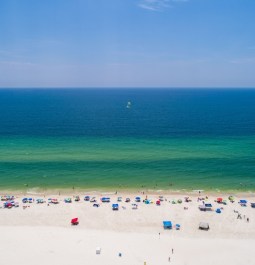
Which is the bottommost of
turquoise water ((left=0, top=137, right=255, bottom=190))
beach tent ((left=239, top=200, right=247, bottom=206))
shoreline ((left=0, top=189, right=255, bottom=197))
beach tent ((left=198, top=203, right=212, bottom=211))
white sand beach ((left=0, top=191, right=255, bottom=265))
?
white sand beach ((left=0, top=191, right=255, bottom=265))

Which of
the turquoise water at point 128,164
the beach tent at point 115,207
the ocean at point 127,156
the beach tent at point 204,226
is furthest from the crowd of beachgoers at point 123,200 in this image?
the beach tent at point 204,226

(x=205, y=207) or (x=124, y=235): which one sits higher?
(x=205, y=207)

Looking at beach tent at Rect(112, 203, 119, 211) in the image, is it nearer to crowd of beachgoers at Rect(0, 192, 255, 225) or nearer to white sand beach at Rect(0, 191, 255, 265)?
crowd of beachgoers at Rect(0, 192, 255, 225)

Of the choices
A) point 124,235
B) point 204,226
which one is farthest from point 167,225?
point 124,235

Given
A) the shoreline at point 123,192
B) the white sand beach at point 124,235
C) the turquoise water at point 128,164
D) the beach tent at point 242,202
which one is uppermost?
the turquoise water at point 128,164

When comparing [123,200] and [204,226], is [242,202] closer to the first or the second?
[204,226]

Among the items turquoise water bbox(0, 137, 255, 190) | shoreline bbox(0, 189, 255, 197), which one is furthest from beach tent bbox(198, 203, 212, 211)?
turquoise water bbox(0, 137, 255, 190)

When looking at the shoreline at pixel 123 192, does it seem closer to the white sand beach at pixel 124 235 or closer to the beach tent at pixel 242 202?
the white sand beach at pixel 124 235

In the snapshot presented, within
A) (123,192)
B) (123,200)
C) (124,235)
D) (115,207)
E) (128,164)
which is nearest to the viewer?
(124,235)

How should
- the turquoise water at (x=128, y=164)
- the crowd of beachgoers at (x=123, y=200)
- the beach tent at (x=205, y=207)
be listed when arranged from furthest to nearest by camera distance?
the turquoise water at (x=128, y=164) → the crowd of beachgoers at (x=123, y=200) → the beach tent at (x=205, y=207)
